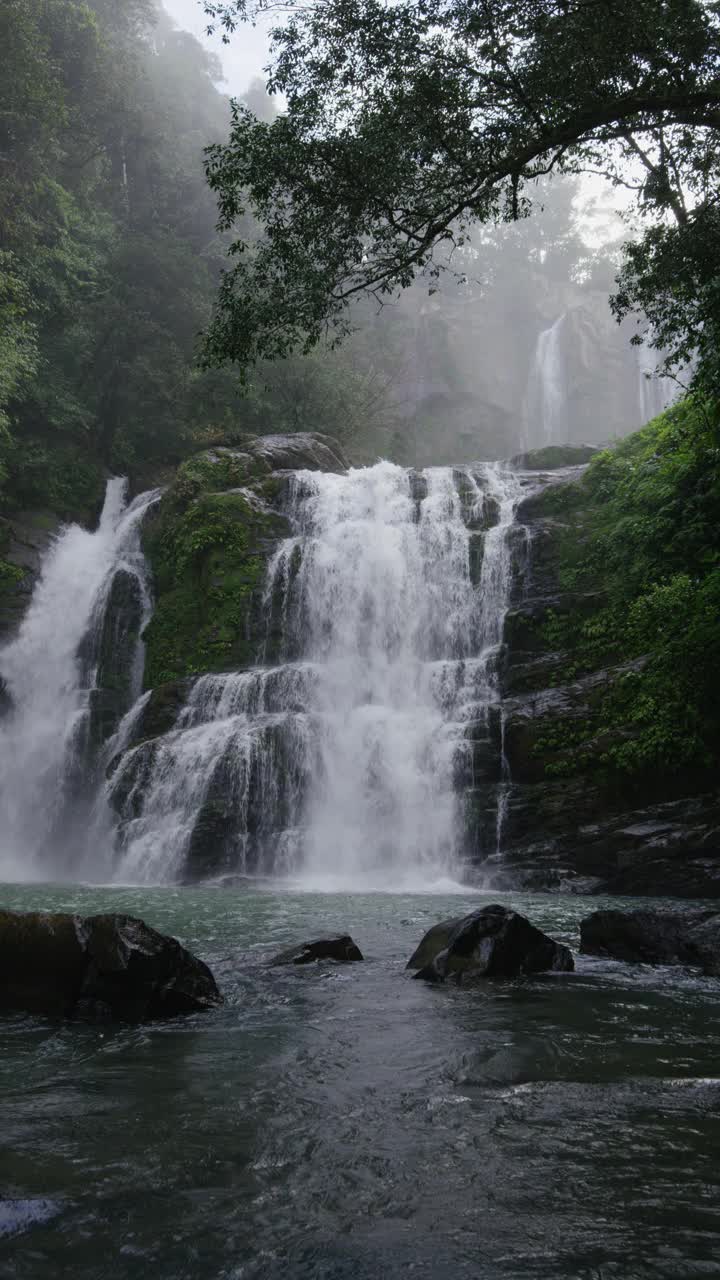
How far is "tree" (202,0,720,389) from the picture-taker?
9336mm

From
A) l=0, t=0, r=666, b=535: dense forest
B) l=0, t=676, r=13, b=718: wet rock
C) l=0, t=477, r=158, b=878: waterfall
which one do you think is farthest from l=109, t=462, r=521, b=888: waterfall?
l=0, t=676, r=13, b=718: wet rock

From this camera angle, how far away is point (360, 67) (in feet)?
35.9

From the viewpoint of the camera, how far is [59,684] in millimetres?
23719

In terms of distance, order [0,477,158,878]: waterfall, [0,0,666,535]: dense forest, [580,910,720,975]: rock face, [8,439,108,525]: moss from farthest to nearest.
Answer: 1. [0,0,666,535]: dense forest
2. [8,439,108,525]: moss
3. [0,477,158,878]: waterfall
4. [580,910,720,975]: rock face

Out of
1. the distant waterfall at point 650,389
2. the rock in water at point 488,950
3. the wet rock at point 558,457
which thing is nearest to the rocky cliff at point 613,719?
the rock in water at point 488,950

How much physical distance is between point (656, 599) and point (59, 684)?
16.6m

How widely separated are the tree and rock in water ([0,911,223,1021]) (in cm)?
682

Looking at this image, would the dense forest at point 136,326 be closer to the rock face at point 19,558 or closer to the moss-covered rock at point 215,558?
the rock face at point 19,558

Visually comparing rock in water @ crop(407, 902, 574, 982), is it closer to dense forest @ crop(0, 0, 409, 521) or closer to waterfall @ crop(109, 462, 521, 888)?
waterfall @ crop(109, 462, 521, 888)

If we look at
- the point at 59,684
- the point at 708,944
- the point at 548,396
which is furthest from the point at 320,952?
the point at 548,396

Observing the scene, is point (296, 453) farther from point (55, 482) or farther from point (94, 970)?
point (94, 970)

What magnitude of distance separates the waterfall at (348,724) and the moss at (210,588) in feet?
2.21

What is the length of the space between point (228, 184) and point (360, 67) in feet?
9.07

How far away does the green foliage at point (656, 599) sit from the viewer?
14.2 metres
